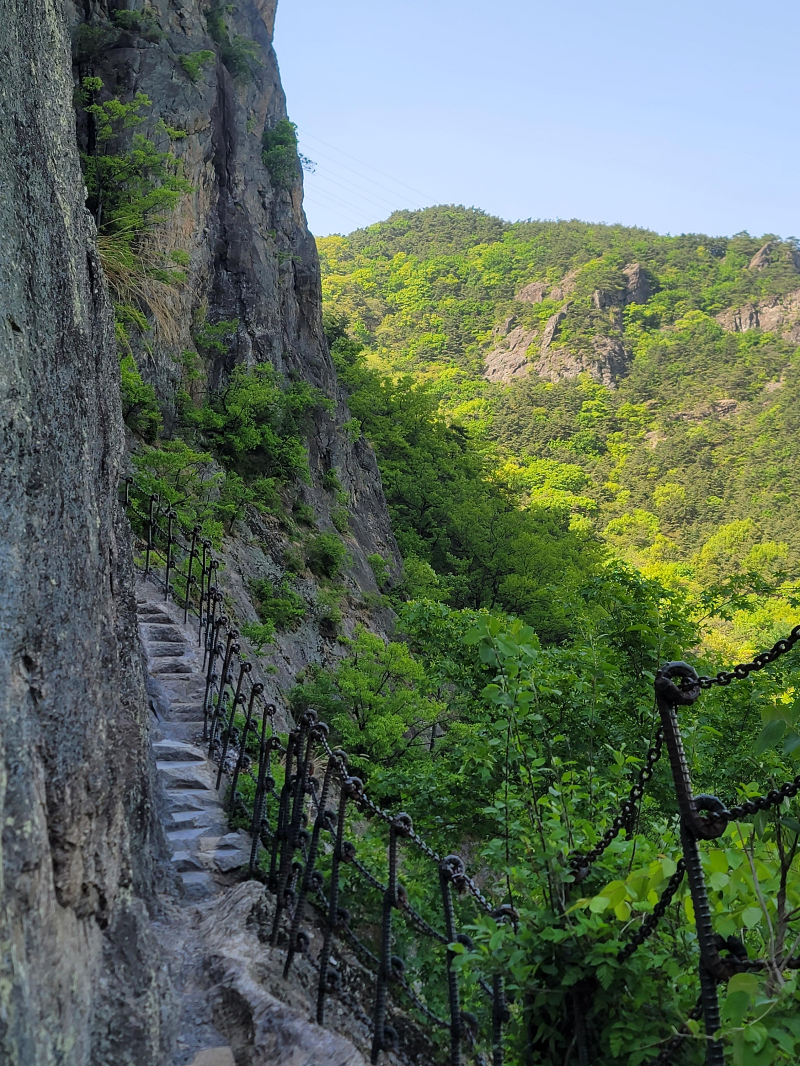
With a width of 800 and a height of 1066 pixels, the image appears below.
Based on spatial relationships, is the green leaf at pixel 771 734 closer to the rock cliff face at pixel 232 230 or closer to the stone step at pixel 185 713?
the stone step at pixel 185 713

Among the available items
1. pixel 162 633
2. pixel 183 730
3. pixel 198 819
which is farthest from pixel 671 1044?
pixel 162 633

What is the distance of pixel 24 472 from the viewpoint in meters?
2.19

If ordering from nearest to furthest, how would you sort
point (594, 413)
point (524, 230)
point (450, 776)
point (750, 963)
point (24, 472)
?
point (750, 963) → point (24, 472) → point (450, 776) → point (594, 413) → point (524, 230)

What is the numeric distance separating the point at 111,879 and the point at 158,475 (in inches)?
325

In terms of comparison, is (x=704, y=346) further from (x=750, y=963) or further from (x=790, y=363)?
(x=750, y=963)

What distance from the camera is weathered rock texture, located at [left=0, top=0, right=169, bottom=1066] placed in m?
1.80

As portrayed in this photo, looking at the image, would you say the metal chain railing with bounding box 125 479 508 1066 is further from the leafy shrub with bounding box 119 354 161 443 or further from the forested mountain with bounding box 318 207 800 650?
the forested mountain with bounding box 318 207 800 650

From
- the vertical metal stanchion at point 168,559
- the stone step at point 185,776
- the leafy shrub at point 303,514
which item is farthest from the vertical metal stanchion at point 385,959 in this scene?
the leafy shrub at point 303,514

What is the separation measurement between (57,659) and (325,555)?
12781 millimetres

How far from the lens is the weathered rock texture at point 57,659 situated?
5.90 ft

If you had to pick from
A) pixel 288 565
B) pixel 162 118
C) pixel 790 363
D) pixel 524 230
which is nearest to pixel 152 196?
pixel 162 118

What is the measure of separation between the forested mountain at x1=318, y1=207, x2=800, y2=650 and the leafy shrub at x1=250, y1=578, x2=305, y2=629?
25.9 metres

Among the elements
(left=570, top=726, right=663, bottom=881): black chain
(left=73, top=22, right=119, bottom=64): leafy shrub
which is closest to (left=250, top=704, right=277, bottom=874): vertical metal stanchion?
(left=570, top=726, right=663, bottom=881): black chain

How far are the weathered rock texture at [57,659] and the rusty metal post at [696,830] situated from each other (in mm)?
1471
